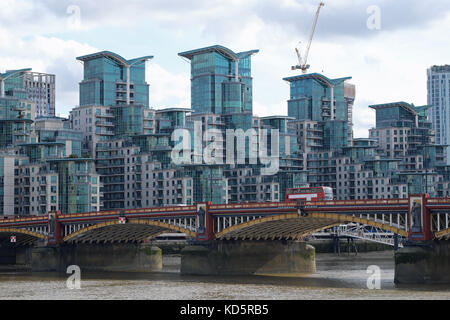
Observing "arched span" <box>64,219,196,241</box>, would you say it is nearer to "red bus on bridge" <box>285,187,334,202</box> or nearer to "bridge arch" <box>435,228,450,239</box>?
"red bus on bridge" <box>285,187,334,202</box>

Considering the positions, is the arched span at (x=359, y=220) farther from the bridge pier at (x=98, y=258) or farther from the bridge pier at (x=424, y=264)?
the bridge pier at (x=98, y=258)

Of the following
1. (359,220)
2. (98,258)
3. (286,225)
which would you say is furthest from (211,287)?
(98,258)

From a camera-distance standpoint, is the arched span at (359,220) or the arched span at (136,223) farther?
the arched span at (136,223)

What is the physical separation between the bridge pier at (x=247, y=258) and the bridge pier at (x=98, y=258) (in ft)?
59.2

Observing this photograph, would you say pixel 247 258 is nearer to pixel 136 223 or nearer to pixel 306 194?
pixel 136 223

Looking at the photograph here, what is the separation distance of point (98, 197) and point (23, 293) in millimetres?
95990

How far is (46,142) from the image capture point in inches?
7854

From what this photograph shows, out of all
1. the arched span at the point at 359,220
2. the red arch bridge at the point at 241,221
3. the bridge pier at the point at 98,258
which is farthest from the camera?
the bridge pier at the point at 98,258

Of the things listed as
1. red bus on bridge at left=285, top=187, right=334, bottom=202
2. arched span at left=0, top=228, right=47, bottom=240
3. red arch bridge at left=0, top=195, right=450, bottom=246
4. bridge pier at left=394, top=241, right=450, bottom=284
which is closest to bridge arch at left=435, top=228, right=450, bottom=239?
red arch bridge at left=0, top=195, right=450, bottom=246

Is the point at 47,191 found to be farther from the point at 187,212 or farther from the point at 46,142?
the point at 187,212

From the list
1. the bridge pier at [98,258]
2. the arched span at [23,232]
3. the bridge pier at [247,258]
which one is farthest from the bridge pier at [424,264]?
the arched span at [23,232]

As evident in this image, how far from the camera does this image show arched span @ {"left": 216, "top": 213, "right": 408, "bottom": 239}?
4388 inches

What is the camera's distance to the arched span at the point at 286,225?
366 feet

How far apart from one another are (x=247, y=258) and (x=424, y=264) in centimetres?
2997
